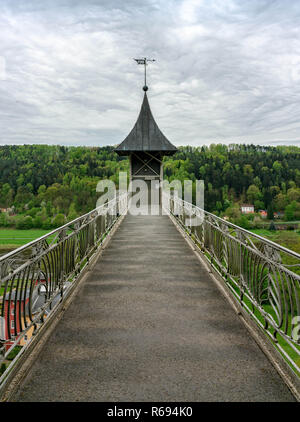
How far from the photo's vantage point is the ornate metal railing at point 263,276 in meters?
2.75

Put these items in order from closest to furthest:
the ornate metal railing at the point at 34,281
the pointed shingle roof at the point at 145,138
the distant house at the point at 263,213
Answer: the ornate metal railing at the point at 34,281 → the pointed shingle roof at the point at 145,138 → the distant house at the point at 263,213

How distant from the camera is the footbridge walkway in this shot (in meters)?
2.49

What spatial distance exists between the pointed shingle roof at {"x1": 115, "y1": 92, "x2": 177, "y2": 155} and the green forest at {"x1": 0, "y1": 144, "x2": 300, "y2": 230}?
108ft

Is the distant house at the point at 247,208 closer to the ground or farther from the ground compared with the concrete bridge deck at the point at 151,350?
closer to the ground

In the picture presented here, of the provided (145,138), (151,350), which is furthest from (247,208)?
(151,350)

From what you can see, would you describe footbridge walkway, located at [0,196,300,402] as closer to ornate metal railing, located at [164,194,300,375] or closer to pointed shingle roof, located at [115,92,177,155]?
ornate metal railing, located at [164,194,300,375]

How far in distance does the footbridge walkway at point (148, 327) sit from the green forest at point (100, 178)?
4567cm

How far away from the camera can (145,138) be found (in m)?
17.1

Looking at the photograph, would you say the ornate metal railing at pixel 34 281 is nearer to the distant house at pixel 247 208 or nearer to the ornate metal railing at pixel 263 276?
the ornate metal railing at pixel 263 276

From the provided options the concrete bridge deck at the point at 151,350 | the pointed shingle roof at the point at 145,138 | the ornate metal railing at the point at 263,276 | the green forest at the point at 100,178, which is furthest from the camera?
the green forest at the point at 100,178

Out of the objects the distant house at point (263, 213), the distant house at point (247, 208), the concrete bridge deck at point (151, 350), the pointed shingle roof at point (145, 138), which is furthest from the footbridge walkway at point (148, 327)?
the distant house at point (263, 213)

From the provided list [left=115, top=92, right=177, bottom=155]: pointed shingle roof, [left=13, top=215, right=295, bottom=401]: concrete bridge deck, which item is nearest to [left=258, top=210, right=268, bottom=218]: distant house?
[left=115, top=92, right=177, bottom=155]: pointed shingle roof

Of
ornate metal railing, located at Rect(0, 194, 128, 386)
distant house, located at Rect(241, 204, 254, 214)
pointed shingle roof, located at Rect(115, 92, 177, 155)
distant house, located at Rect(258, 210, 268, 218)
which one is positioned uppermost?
pointed shingle roof, located at Rect(115, 92, 177, 155)
